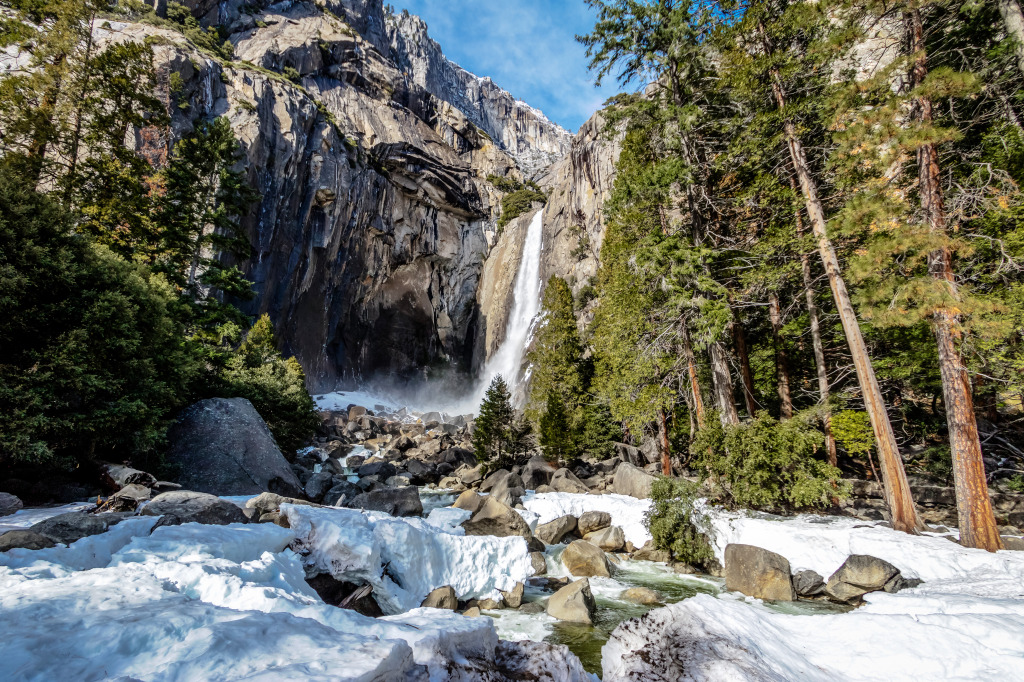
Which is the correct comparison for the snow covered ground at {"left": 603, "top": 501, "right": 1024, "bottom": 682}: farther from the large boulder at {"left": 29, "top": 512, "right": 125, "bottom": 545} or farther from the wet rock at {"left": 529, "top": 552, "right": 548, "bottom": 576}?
the large boulder at {"left": 29, "top": 512, "right": 125, "bottom": 545}

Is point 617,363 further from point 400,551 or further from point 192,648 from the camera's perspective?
point 192,648

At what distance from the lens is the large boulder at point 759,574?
7.03 m

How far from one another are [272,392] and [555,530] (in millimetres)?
13511

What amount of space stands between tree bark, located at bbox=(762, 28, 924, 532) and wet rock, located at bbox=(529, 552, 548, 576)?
22.3 ft

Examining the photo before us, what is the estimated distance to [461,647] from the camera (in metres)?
3.39

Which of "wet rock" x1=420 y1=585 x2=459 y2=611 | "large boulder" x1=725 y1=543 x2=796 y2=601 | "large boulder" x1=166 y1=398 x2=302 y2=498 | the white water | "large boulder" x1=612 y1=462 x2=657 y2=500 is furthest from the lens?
the white water

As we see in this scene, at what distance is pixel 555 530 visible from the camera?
10.2m

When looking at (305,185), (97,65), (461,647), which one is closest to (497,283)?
(305,185)

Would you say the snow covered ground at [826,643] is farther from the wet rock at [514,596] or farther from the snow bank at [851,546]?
the wet rock at [514,596]

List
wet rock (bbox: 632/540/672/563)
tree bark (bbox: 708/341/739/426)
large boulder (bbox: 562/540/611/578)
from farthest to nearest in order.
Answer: tree bark (bbox: 708/341/739/426) → wet rock (bbox: 632/540/672/563) → large boulder (bbox: 562/540/611/578)

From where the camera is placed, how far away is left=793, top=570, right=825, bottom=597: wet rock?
6906mm

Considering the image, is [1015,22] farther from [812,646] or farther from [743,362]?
[812,646]

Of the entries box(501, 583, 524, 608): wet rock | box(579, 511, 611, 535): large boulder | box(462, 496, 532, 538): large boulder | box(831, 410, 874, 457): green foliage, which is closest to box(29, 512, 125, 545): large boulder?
box(501, 583, 524, 608): wet rock

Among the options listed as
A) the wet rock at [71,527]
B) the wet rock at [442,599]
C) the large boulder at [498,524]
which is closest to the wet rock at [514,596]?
the wet rock at [442,599]
